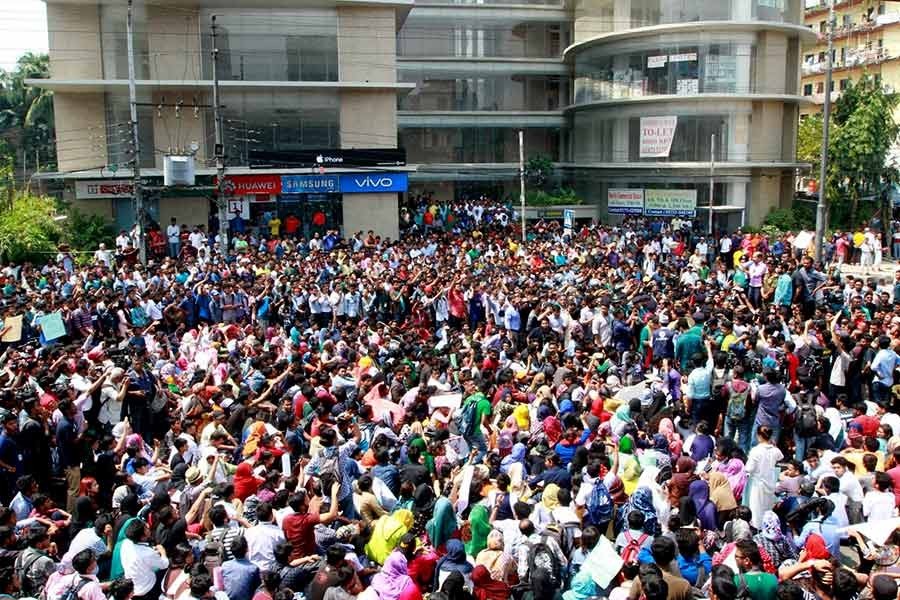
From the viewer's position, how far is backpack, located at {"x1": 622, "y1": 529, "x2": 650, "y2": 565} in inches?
303

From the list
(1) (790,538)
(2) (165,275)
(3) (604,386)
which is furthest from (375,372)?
Result: (2) (165,275)

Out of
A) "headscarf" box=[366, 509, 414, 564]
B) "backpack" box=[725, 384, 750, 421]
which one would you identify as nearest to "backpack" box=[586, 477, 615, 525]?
"headscarf" box=[366, 509, 414, 564]

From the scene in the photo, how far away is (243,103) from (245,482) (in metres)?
27.7

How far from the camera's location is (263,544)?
7.82 meters

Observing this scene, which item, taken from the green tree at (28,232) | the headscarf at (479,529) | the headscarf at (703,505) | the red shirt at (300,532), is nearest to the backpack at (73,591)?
the red shirt at (300,532)

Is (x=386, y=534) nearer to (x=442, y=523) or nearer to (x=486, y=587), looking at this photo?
(x=442, y=523)

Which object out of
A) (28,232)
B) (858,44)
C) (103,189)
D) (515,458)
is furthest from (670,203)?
(515,458)

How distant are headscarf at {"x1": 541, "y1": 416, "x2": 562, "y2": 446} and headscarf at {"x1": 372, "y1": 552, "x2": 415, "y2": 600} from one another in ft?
11.9

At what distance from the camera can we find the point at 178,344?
651 inches

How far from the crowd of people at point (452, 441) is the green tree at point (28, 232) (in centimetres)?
741

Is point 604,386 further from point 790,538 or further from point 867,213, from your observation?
point 867,213

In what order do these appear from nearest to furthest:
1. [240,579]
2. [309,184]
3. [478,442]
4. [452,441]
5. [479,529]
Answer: [240,579]
[479,529]
[452,441]
[478,442]
[309,184]

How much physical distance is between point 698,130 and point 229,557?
1368 inches

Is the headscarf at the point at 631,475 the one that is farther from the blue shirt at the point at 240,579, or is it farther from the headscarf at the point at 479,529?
the blue shirt at the point at 240,579
